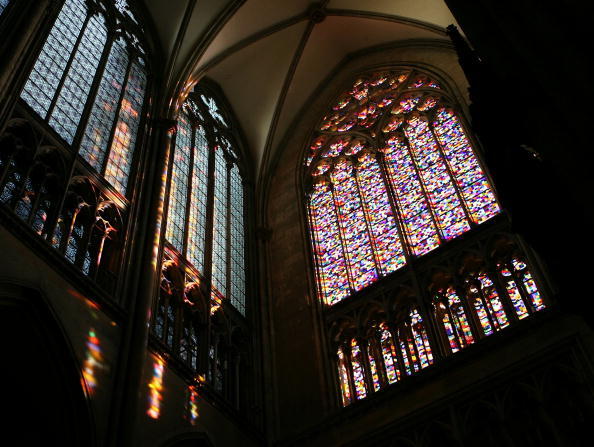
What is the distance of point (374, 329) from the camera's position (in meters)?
12.1

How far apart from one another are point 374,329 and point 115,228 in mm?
4619

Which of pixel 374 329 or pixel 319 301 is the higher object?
pixel 319 301

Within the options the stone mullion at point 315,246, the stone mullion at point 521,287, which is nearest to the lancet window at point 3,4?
the stone mullion at point 315,246

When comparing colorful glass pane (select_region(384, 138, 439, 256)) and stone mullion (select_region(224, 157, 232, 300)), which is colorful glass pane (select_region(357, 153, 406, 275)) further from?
stone mullion (select_region(224, 157, 232, 300))

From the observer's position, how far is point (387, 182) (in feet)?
46.7

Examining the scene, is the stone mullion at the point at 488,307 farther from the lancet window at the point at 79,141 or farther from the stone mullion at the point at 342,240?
the lancet window at the point at 79,141

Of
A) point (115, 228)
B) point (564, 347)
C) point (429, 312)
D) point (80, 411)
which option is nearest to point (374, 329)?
point (429, 312)

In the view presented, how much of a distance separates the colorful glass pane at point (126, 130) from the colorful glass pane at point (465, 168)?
591cm

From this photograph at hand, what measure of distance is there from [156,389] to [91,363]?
1.22 meters

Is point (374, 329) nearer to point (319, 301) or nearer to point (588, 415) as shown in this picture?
point (319, 301)

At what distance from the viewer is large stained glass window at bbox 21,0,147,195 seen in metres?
10.6

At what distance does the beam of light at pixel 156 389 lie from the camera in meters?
9.11

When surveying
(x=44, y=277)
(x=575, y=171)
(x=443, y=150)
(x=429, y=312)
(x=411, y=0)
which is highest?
(x=411, y=0)

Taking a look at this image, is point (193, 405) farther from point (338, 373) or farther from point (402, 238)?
point (402, 238)
